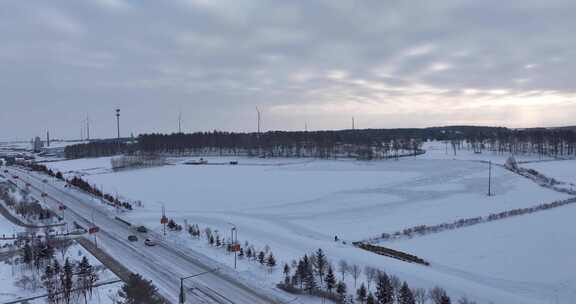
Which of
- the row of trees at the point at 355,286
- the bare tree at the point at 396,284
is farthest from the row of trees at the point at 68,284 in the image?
the bare tree at the point at 396,284

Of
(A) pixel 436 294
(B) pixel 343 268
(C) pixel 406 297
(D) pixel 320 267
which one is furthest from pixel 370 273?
(C) pixel 406 297

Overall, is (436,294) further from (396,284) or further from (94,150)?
(94,150)

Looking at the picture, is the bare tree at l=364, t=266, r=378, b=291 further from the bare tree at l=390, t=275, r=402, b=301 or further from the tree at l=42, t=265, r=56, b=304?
the tree at l=42, t=265, r=56, b=304

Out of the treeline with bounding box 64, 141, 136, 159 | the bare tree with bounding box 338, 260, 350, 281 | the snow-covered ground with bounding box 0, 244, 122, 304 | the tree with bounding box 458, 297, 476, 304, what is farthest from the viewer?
the treeline with bounding box 64, 141, 136, 159

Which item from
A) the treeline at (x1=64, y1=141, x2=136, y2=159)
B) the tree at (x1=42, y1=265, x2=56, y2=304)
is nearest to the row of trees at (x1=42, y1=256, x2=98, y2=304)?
the tree at (x1=42, y1=265, x2=56, y2=304)

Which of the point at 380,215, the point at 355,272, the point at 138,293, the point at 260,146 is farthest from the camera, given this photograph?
the point at 260,146
